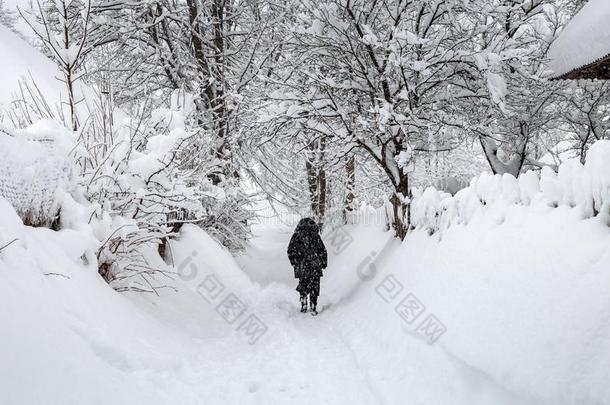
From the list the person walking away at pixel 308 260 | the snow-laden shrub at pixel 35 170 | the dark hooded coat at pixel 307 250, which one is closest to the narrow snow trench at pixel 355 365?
the person walking away at pixel 308 260

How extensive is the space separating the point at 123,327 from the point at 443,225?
12.6ft

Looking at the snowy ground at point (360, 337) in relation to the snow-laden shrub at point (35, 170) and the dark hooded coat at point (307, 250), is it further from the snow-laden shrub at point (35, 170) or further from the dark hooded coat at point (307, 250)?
the dark hooded coat at point (307, 250)

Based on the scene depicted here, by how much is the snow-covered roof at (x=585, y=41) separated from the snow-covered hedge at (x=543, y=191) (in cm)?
175

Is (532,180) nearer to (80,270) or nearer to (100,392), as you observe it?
(100,392)

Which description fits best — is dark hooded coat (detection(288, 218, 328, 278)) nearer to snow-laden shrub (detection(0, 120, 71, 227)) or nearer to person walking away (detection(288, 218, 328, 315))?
person walking away (detection(288, 218, 328, 315))

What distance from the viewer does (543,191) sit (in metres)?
3.27

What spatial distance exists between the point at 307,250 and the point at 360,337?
95.0 inches

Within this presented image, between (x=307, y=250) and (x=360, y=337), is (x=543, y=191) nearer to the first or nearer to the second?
(x=360, y=337)

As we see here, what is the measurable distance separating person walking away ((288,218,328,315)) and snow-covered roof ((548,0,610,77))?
4.39m

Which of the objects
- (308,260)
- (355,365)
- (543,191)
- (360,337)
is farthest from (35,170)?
(308,260)

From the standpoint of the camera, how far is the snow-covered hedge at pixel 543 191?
2721 mm

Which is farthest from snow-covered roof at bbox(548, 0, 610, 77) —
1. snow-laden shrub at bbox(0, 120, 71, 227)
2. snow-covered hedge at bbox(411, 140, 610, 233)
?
snow-laden shrub at bbox(0, 120, 71, 227)

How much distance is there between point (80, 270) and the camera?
11.1 ft

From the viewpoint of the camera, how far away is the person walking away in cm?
696
